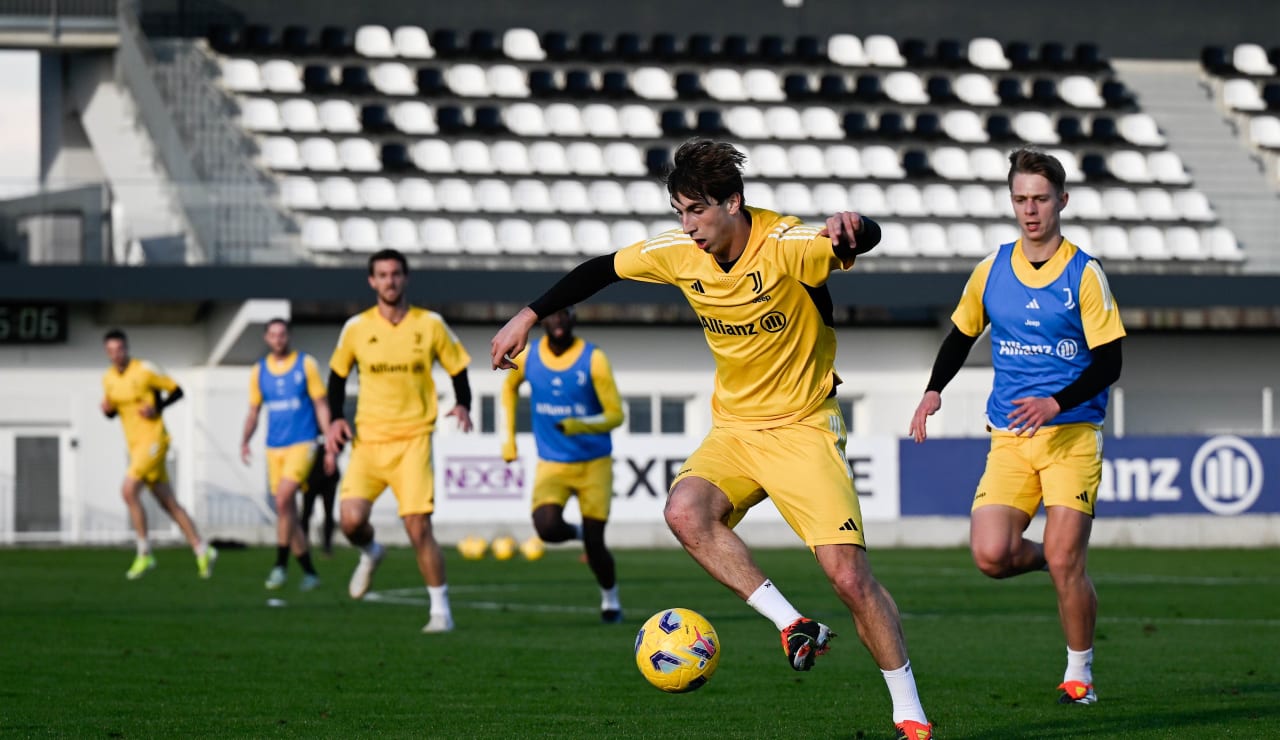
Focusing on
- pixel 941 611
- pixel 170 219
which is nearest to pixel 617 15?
pixel 170 219

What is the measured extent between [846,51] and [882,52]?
73 centimetres

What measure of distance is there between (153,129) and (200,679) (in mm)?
23402

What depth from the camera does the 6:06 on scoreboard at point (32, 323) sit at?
2853 cm

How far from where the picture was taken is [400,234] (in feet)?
103

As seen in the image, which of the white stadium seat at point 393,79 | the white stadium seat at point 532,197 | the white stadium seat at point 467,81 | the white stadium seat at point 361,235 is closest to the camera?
the white stadium seat at point 361,235

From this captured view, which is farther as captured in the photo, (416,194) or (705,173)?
(416,194)

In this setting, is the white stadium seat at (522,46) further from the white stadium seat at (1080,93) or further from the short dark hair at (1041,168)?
the short dark hair at (1041,168)

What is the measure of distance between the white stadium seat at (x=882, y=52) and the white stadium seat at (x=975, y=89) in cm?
124

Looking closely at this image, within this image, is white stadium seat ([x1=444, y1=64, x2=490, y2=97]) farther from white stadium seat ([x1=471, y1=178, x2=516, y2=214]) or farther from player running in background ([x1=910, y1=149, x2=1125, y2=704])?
player running in background ([x1=910, y1=149, x2=1125, y2=704])

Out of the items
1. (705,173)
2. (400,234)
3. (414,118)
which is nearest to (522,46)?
(414,118)

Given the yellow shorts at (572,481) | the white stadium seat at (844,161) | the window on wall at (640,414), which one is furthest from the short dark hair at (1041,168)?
the white stadium seat at (844,161)

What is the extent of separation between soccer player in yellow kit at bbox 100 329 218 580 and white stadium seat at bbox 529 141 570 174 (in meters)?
14.6

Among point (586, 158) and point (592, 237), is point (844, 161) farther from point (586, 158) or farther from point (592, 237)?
point (592, 237)

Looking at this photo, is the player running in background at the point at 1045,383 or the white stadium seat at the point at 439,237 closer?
the player running in background at the point at 1045,383
